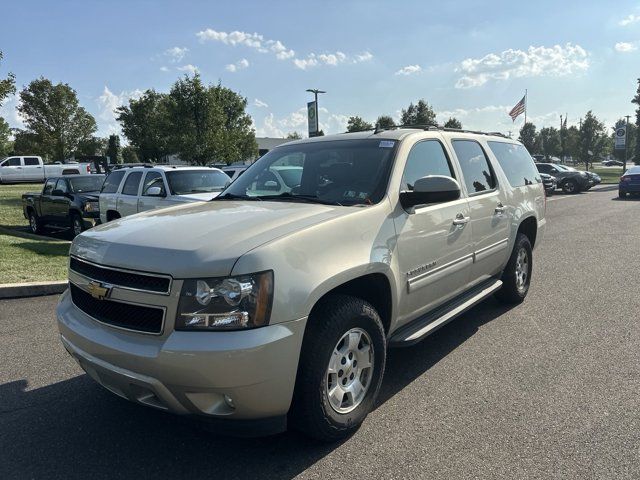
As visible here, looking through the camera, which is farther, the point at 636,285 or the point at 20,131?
the point at 20,131

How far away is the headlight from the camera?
2477 mm

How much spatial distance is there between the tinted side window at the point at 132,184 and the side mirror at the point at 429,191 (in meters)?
8.48

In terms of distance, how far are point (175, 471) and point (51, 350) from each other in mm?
2508

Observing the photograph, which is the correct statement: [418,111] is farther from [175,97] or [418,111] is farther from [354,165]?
[354,165]

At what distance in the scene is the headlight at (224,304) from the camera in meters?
2.48

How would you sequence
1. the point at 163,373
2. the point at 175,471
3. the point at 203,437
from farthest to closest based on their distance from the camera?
the point at 203,437
the point at 175,471
the point at 163,373

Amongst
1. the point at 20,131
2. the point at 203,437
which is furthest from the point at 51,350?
the point at 20,131

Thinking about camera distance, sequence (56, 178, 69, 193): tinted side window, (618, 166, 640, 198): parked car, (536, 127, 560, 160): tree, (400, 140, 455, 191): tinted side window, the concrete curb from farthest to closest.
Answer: (536, 127, 560, 160): tree → (618, 166, 640, 198): parked car → (56, 178, 69, 193): tinted side window → the concrete curb → (400, 140, 455, 191): tinted side window

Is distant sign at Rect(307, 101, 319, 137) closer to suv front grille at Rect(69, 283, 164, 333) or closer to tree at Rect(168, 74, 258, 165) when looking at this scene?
tree at Rect(168, 74, 258, 165)

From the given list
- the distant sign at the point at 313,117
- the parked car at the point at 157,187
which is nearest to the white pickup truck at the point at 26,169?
the distant sign at the point at 313,117

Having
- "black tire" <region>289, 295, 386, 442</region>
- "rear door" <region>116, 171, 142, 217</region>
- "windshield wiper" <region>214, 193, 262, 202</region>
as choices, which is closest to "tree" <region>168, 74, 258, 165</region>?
"rear door" <region>116, 171, 142, 217</region>

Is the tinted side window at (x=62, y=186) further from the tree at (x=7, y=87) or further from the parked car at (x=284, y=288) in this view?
the parked car at (x=284, y=288)

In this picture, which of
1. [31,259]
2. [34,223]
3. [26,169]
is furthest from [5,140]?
[31,259]

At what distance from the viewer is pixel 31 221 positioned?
47.4 feet
